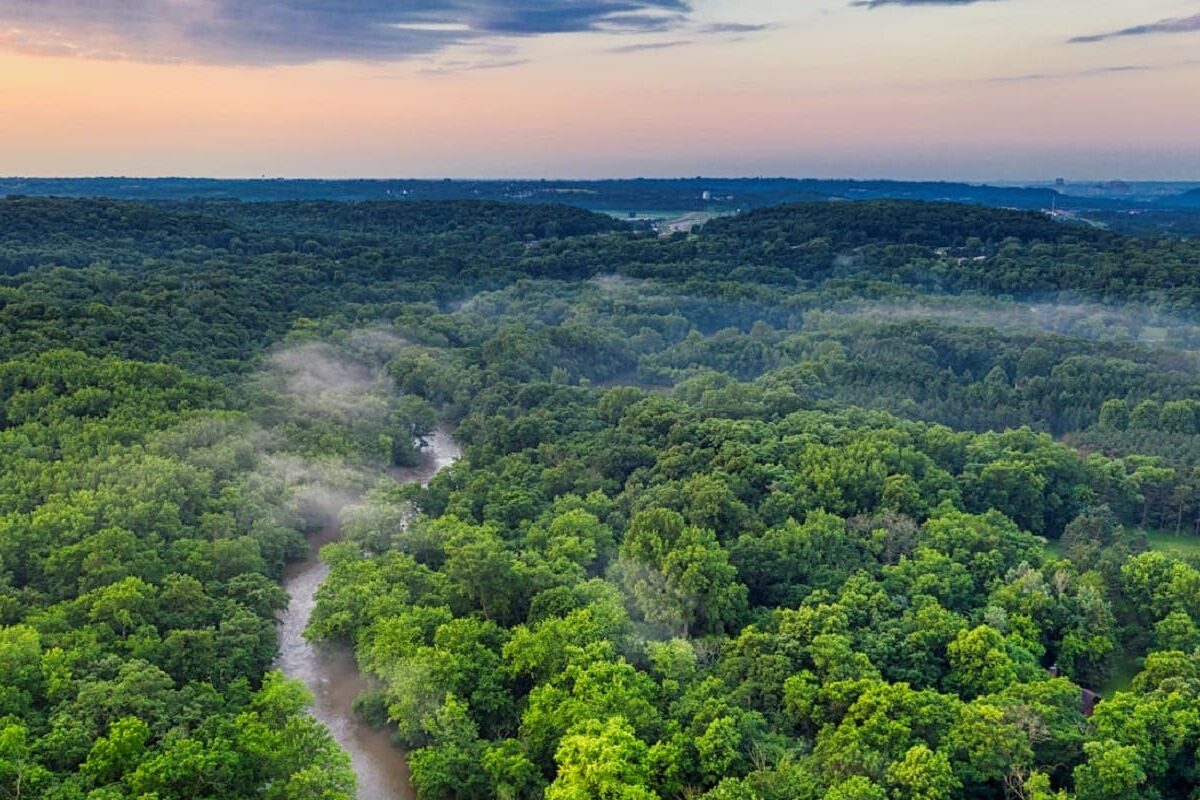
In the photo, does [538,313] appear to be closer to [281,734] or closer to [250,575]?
[250,575]

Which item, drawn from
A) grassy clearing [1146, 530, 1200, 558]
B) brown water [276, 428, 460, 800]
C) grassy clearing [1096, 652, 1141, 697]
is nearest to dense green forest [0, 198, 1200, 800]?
grassy clearing [1096, 652, 1141, 697]

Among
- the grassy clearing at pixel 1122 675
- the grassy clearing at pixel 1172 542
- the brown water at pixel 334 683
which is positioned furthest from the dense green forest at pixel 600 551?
the brown water at pixel 334 683

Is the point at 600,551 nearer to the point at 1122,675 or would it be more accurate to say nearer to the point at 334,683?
the point at 334,683

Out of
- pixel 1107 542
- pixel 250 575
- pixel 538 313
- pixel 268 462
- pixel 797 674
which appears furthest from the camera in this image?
pixel 538 313

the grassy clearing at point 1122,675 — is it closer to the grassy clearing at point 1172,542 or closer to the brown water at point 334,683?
the grassy clearing at point 1172,542

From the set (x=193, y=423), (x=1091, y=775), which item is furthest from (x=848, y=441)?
(x=193, y=423)

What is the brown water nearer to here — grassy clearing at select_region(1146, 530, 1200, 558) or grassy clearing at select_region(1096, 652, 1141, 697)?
grassy clearing at select_region(1096, 652, 1141, 697)

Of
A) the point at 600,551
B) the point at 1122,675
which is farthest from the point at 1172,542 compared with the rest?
the point at 600,551
